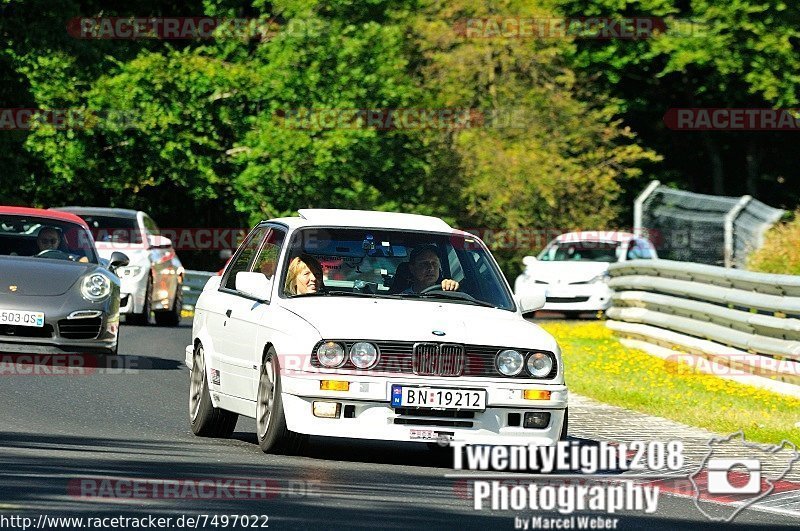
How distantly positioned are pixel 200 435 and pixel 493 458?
237cm

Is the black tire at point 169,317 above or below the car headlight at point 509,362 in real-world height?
below

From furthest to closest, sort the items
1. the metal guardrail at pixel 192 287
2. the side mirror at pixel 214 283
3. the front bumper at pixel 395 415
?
the metal guardrail at pixel 192 287
the side mirror at pixel 214 283
the front bumper at pixel 395 415

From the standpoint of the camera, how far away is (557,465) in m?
11.5

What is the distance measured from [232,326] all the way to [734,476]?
334 centimetres

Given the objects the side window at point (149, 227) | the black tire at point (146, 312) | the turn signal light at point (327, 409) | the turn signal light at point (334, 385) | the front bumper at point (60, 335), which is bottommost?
the black tire at point (146, 312)

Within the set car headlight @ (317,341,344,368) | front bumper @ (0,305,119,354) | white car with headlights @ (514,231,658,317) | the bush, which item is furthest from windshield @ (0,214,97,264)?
white car with headlights @ (514,231,658,317)

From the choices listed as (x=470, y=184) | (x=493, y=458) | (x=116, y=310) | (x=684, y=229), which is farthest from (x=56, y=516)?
(x=470, y=184)

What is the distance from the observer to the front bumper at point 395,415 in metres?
11.0

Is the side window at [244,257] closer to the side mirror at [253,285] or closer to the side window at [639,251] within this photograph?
the side mirror at [253,285]

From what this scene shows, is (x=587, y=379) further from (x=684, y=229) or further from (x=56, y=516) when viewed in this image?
(x=684, y=229)

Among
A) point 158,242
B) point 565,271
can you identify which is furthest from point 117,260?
point 565,271

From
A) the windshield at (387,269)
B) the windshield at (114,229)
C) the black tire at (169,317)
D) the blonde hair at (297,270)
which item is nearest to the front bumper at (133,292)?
the windshield at (114,229)

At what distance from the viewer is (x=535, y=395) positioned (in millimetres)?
11227

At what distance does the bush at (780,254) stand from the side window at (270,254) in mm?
13683
